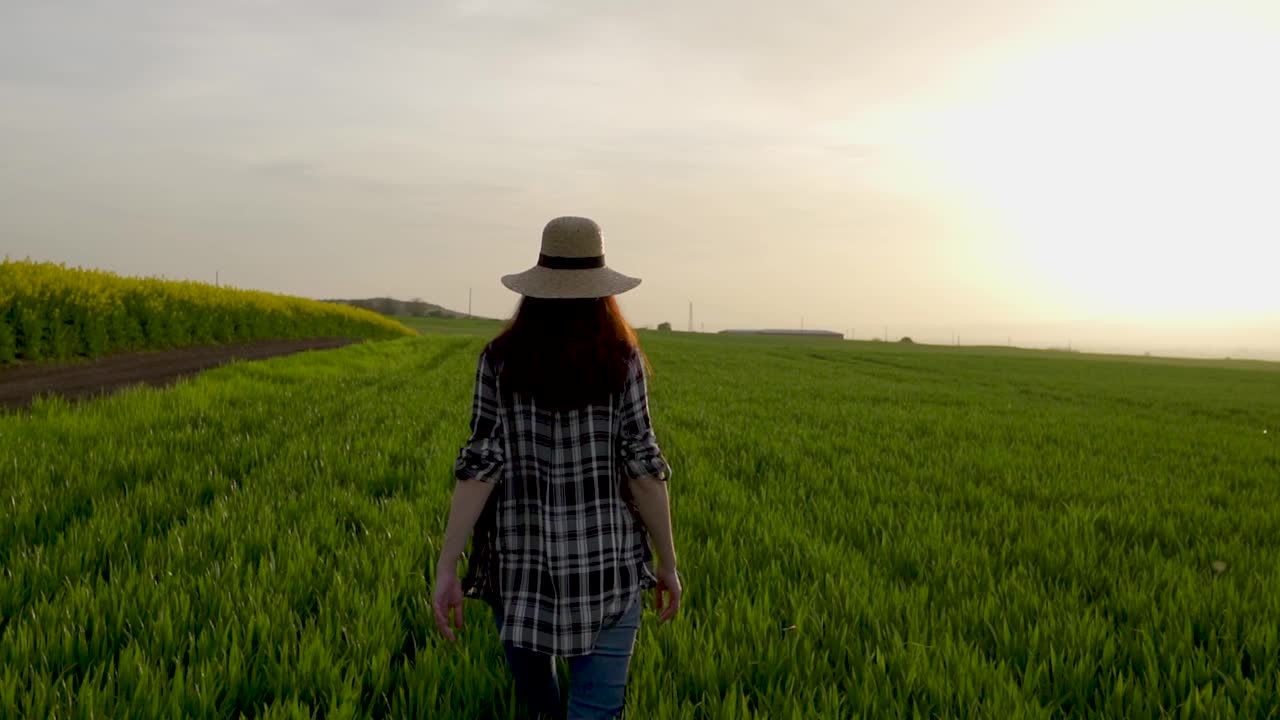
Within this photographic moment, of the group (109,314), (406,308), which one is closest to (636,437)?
(109,314)

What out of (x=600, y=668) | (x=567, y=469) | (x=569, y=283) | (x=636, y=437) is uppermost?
(x=569, y=283)

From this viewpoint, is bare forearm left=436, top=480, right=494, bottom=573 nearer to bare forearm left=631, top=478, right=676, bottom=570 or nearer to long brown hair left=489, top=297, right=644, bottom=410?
long brown hair left=489, top=297, right=644, bottom=410

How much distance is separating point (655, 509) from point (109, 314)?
22752 millimetres

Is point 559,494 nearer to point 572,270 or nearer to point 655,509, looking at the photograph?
point 655,509

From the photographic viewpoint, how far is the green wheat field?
2617 mm

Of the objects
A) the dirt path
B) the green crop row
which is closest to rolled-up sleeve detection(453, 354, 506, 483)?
the dirt path

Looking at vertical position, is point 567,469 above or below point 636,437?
below

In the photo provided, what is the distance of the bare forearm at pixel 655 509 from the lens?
2.13 m

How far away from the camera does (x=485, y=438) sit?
7.04 feet

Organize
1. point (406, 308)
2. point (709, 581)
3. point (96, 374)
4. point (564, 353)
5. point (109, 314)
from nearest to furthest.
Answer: point (564, 353), point (709, 581), point (96, 374), point (109, 314), point (406, 308)

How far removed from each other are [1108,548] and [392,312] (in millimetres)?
127950

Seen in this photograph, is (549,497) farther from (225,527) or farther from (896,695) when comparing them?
(225,527)

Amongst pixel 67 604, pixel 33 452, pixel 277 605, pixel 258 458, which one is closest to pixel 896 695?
pixel 277 605

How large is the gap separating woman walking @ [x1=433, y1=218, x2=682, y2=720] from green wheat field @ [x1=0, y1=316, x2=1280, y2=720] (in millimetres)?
540
